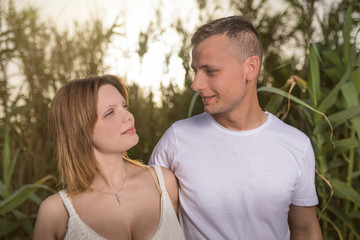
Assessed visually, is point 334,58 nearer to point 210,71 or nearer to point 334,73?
point 334,73

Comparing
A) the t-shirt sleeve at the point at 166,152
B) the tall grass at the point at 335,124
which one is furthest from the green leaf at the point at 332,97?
the t-shirt sleeve at the point at 166,152

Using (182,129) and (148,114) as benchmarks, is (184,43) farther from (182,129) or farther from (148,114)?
(182,129)

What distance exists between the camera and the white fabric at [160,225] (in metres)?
1.22

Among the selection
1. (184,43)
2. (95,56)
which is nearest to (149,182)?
(184,43)

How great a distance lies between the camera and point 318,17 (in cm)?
180

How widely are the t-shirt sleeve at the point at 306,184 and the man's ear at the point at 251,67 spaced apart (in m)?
0.35

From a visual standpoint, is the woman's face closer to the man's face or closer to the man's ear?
the man's face

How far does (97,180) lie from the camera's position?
133 cm

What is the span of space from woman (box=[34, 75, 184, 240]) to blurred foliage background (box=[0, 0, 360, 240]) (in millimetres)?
387

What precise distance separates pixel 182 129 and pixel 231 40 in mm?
397

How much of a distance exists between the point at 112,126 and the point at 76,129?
12 cm

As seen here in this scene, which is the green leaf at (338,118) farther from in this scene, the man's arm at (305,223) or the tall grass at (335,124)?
the man's arm at (305,223)

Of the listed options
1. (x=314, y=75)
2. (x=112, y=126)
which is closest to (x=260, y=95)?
(x=314, y=75)

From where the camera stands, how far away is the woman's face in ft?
4.11
